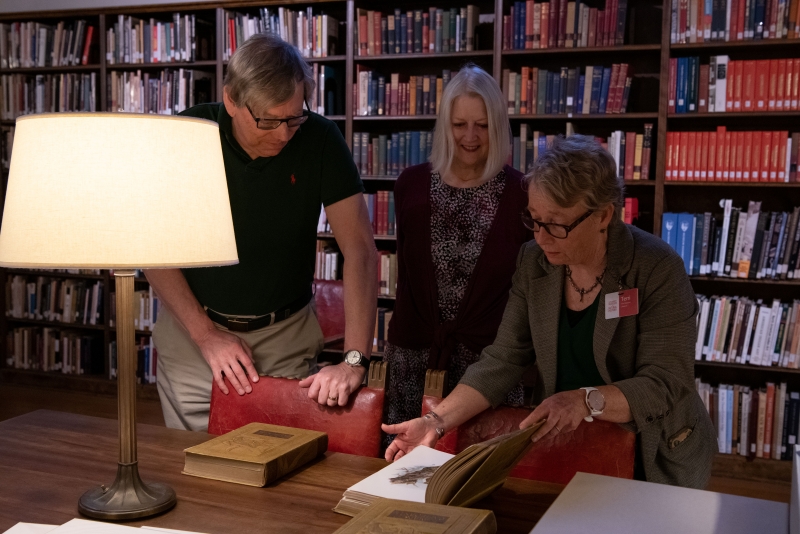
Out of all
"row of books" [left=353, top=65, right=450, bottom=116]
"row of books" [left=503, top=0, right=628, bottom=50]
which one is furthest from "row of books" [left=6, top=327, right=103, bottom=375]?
"row of books" [left=503, top=0, right=628, bottom=50]

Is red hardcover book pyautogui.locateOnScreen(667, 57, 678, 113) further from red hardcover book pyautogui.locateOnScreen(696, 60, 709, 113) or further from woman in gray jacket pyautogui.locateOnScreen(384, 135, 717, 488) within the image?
woman in gray jacket pyautogui.locateOnScreen(384, 135, 717, 488)

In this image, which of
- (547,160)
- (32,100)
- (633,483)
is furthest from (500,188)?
(32,100)

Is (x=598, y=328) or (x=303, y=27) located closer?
(x=598, y=328)

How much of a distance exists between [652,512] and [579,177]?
2.95 ft

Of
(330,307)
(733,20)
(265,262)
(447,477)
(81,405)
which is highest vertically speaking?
(733,20)

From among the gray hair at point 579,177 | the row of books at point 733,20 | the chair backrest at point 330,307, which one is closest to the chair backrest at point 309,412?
the gray hair at point 579,177

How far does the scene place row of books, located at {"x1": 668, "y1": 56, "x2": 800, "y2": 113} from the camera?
3703 mm

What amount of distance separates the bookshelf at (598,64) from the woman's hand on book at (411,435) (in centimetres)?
275

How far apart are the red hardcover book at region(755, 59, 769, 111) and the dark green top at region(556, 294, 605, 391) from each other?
2493mm

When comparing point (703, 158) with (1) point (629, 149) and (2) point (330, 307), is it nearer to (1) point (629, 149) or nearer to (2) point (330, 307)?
(1) point (629, 149)

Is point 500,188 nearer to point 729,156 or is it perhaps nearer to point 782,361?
point 729,156

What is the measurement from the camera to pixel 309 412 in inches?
67.9

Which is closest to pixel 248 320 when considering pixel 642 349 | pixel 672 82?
pixel 642 349

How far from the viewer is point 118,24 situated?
5.02m
